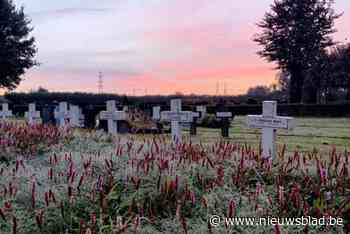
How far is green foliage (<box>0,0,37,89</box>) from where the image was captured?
33.6 metres

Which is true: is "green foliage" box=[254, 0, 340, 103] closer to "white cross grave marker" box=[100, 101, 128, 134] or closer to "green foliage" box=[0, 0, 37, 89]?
"green foliage" box=[0, 0, 37, 89]

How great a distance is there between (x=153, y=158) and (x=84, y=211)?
1203 mm

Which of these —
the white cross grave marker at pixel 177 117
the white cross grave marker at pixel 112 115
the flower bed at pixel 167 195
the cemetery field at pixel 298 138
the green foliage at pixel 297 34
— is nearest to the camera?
the flower bed at pixel 167 195

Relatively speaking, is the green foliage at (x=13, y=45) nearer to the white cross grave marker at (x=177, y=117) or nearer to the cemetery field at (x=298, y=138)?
the cemetery field at (x=298, y=138)

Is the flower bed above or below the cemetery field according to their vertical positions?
above

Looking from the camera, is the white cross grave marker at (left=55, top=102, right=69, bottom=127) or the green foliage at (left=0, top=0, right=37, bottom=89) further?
the green foliage at (left=0, top=0, right=37, bottom=89)

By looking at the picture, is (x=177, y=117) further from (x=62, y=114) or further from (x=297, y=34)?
(x=297, y=34)

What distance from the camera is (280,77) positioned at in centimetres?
6250

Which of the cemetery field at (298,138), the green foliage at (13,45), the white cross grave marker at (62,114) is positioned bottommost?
the cemetery field at (298,138)

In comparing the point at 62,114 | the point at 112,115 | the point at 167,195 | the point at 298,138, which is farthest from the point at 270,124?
the point at 62,114

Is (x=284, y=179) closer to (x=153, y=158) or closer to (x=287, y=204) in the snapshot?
(x=287, y=204)

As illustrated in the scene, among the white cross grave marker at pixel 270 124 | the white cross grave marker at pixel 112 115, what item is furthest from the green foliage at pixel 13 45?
the white cross grave marker at pixel 270 124

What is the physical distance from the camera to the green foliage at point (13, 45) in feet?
110

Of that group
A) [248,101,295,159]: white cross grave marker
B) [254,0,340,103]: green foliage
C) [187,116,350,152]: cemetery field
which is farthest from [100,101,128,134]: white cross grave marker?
[254,0,340,103]: green foliage
